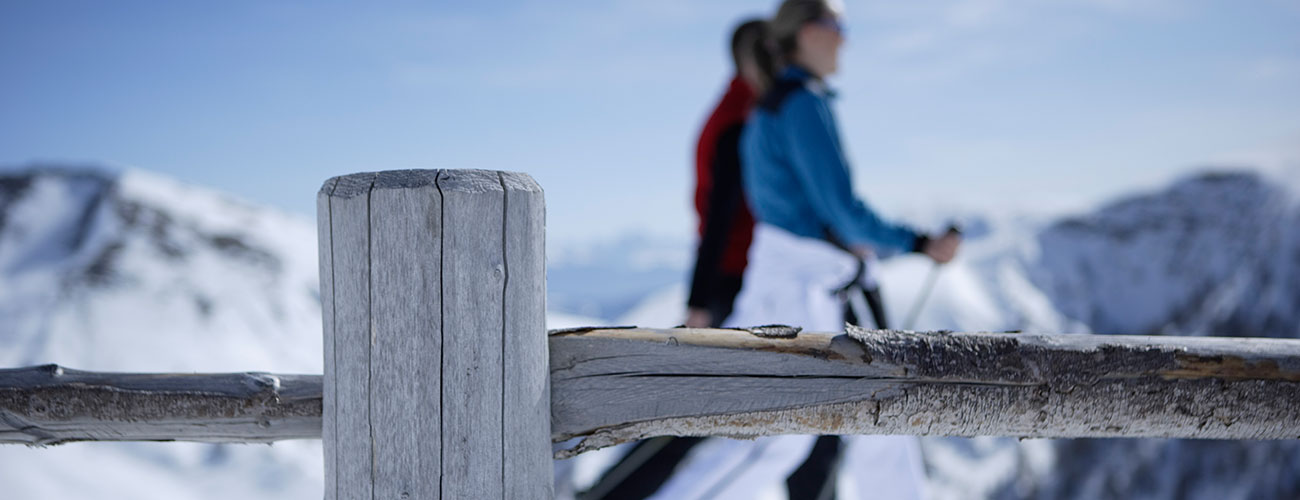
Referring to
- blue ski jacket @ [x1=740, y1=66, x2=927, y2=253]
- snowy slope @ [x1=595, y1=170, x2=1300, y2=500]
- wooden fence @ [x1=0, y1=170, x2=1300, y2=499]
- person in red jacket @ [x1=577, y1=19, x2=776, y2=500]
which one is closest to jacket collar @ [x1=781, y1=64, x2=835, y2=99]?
blue ski jacket @ [x1=740, y1=66, x2=927, y2=253]

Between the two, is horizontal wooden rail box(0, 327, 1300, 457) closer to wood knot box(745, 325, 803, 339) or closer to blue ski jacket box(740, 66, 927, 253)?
wood knot box(745, 325, 803, 339)

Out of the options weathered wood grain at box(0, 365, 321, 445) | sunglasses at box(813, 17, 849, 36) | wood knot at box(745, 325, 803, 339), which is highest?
sunglasses at box(813, 17, 849, 36)

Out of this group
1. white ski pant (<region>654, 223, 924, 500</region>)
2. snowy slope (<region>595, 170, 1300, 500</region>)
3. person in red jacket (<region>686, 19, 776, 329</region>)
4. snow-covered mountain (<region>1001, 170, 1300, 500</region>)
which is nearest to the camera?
white ski pant (<region>654, 223, 924, 500</region>)

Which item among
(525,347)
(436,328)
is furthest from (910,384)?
(436,328)

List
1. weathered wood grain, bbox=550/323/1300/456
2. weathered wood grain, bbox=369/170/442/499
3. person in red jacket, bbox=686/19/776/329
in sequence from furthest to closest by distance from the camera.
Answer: person in red jacket, bbox=686/19/776/329 → weathered wood grain, bbox=550/323/1300/456 → weathered wood grain, bbox=369/170/442/499

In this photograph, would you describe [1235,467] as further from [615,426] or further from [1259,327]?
[615,426]

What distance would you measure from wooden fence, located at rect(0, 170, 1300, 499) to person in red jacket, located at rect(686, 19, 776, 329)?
1634 mm

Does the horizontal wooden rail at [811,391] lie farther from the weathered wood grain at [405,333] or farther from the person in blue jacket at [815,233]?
the person in blue jacket at [815,233]

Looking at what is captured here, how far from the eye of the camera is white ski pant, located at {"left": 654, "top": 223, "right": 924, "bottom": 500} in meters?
2.41

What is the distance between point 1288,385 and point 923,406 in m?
0.66

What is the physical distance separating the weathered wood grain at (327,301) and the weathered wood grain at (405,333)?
96mm

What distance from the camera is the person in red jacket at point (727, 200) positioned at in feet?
9.84

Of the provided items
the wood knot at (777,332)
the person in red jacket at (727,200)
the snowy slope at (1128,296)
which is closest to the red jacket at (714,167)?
the person in red jacket at (727,200)

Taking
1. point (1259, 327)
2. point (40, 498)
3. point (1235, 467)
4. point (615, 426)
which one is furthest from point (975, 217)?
point (615, 426)
